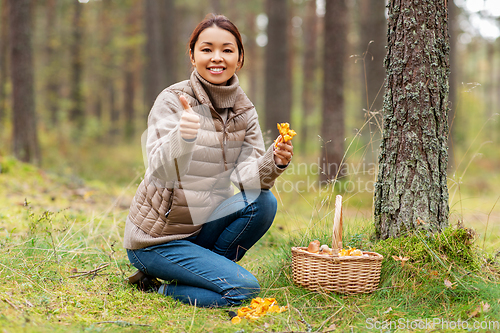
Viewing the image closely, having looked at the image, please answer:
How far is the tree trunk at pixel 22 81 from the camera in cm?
Answer: 701

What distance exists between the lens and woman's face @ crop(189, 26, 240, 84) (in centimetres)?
243

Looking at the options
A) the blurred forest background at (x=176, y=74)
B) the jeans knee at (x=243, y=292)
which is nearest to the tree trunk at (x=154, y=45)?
the blurred forest background at (x=176, y=74)

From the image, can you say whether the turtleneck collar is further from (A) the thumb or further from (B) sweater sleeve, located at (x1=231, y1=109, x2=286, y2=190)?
(A) the thumb

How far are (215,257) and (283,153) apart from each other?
30.7 inches

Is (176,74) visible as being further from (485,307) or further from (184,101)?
(485,307)

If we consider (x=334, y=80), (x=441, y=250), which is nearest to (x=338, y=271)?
(x=441, y=250)

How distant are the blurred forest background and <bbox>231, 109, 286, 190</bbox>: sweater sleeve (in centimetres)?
46

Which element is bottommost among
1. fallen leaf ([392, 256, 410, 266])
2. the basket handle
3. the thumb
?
fallen leaf ([392, 256, 410, 266])

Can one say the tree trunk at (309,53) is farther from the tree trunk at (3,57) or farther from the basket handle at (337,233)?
the basket handle at (337,233)

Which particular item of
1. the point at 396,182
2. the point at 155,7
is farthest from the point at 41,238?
the point at 155,7

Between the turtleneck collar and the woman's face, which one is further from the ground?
the woman's face

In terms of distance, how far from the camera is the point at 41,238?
3.06m

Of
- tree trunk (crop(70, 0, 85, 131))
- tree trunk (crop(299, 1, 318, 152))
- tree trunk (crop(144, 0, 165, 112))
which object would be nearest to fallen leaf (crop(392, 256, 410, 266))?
tree trunk (crop(144, 0, 165, 112))

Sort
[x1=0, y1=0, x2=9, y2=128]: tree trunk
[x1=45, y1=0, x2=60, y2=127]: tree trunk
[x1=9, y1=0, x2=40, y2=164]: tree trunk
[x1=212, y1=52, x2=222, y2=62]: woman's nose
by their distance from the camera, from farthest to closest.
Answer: [x1=45, y1=0, x2=60, y2=127]: tree trunk, [x1=0, y1=0, x2=9, y2=128]: tree trunk, [x1=9, y1=0, x2=40, y2=164]: tree trunk, [x1=212, y1=52, x2=222, y2=62]: woman's nose
